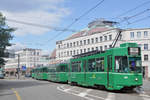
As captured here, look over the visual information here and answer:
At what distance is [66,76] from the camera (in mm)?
27422

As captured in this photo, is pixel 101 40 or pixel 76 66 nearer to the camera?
pixel 76 66

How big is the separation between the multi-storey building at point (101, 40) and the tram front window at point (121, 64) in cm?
3007

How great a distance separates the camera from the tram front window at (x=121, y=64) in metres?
14.9

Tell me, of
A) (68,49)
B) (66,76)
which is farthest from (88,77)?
(68,49)

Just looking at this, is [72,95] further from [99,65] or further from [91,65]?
[91,65]

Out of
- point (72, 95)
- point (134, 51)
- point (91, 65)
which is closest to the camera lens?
point (72, 95)

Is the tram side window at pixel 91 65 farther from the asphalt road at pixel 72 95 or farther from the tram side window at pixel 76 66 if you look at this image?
the tram side window at pixel 76 66

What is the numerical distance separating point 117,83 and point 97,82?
2932mm

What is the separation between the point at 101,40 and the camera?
6412cm

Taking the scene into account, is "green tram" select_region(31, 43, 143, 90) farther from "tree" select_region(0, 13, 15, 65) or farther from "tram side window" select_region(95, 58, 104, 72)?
"tree" select_region(0, 13, 15, 65)

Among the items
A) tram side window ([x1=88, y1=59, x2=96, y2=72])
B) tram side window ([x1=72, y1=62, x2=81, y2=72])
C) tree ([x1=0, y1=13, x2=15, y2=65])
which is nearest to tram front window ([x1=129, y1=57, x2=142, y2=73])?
tram side window ([x1=88, y1=59, x2=96, y2=72])

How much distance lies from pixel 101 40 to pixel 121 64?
49.3 m

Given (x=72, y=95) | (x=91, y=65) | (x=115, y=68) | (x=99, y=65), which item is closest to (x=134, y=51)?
(x=115, y=68)

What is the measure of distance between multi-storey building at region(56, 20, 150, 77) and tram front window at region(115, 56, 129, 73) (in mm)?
30072
